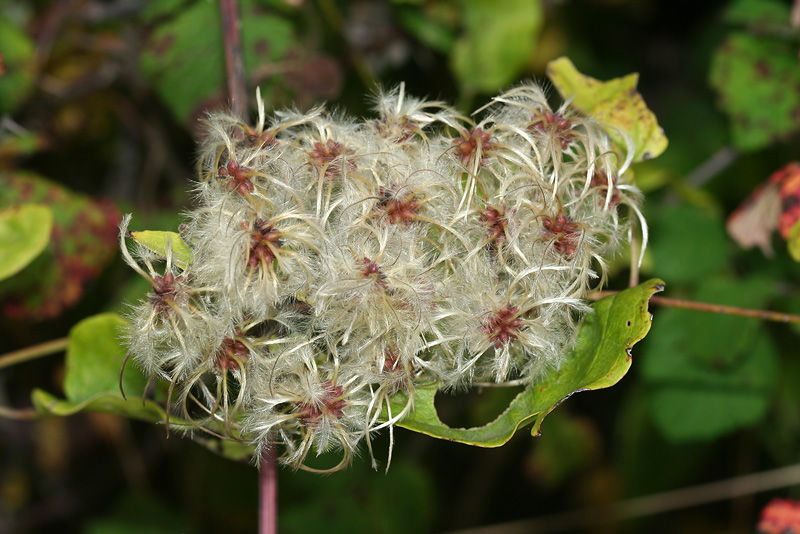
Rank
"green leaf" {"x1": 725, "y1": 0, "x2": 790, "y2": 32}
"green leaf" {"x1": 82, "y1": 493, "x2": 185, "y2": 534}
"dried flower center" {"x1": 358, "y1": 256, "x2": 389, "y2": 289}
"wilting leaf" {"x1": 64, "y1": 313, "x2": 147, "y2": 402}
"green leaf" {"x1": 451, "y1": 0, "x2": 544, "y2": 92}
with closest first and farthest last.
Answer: "dried flower center" {"x1": 358, "y1": 256, "x2": 389, "y2": 289} → "wilting leaf" {"x1": 64, "y1": 313, "x2": 147, "y2": 402} → "green leaf" {"x1": 725, "y1": 0, "x2": 790, "y2": 32} → "green leaf" {"x1": 451, "y1": 0, "x2": 544, "y2": 92} → "green leaf" {"x1": 82, "y1": 493, "x2": 185, "y2": 534}

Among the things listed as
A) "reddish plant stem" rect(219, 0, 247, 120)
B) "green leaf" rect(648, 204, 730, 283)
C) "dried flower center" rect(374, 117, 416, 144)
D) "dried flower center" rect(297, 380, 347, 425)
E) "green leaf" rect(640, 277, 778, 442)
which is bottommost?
"green leaf" rect(640, 277, 778, 442)

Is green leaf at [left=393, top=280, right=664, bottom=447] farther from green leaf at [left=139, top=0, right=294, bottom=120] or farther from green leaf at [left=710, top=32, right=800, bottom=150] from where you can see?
green leaf at [left=139, top=0, right=294, bottom=120]

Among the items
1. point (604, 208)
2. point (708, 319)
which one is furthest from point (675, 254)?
point (604, 208)

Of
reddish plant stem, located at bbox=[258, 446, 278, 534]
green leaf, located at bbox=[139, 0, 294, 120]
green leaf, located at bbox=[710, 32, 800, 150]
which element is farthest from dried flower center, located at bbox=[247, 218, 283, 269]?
green leaf, located at bbox=[710, 32, 800, 150]

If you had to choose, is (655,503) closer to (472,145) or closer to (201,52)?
(472,145)

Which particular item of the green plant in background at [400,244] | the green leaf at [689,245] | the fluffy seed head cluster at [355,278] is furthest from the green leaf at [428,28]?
the fluffy seed head cluster at [355,278]

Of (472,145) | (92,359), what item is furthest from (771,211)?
(92,359)
